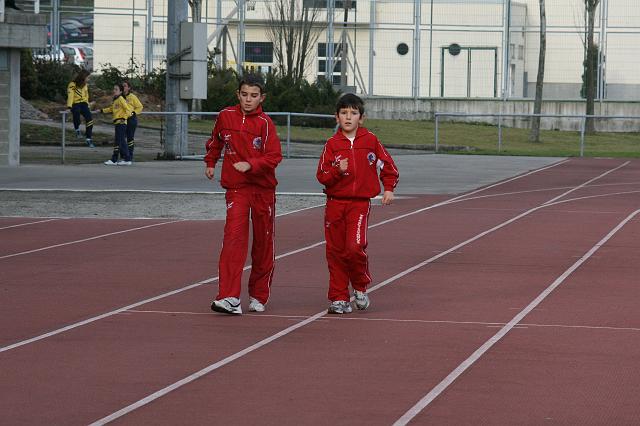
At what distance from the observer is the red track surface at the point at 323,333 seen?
7559 mm

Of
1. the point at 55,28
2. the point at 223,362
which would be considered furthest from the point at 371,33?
the point at 223,362

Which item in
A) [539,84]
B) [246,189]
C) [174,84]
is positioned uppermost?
[539,84]

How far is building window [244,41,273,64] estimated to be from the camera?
53938 mm

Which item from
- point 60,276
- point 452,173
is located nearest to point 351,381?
point 60,276

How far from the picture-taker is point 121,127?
29594 millimetres

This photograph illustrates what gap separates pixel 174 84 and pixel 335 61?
67.7 ft

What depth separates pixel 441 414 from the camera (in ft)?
24.1

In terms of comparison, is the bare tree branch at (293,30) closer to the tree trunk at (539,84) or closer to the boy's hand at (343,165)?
the tree trunk at (539,84)

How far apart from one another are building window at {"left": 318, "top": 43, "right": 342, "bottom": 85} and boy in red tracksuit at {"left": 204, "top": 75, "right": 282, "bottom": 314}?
4236cm

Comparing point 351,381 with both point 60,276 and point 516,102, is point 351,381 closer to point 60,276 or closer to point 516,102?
point 60,276

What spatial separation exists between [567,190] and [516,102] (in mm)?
26123

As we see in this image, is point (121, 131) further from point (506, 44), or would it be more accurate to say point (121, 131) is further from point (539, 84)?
point (506, 44)

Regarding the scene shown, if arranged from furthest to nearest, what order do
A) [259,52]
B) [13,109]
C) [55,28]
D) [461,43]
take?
[259,52], [461,43], [55,28], [13,109]

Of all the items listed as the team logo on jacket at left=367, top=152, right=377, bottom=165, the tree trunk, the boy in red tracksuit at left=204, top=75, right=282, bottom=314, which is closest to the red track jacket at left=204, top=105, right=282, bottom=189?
the boy in red tracksuit at left=204, top=75, right=282, bottom=314
